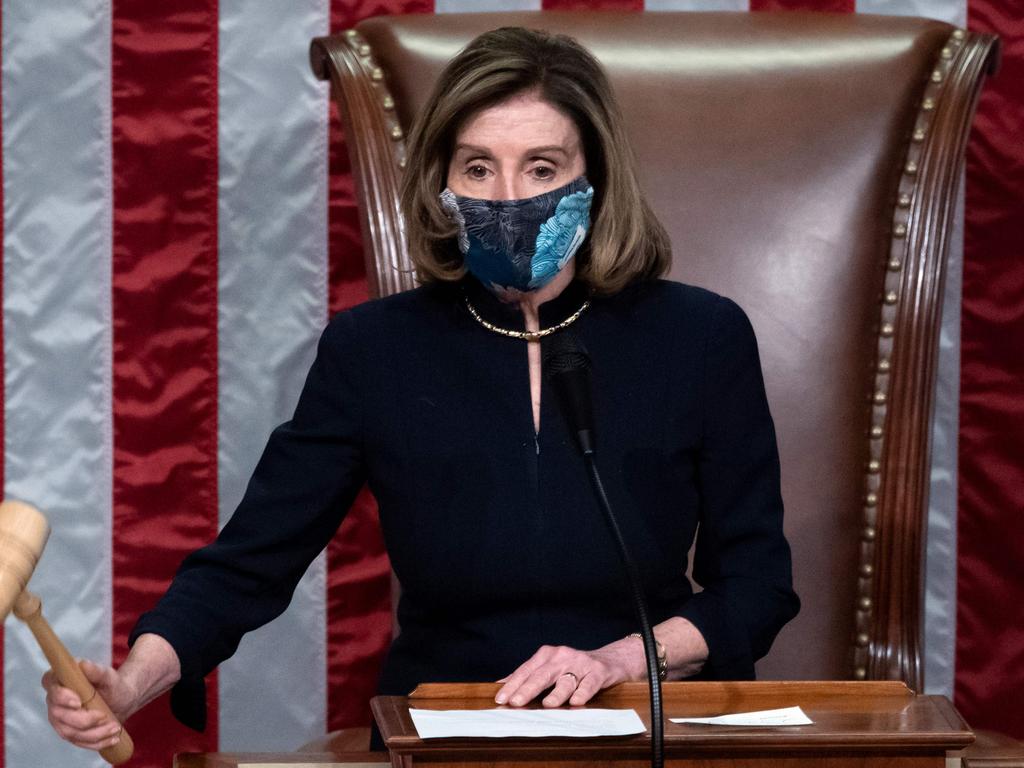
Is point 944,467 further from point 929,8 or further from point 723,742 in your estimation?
point 723,742

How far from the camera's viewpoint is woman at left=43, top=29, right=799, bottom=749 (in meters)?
1.61

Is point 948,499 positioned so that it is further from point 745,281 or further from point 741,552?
point 741,552

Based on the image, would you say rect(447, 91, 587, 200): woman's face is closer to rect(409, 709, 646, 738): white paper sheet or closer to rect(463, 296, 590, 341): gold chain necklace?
rect(463, 296, 590, 341): gold chain necklace

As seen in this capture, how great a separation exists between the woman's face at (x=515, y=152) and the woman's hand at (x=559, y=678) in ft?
1.80

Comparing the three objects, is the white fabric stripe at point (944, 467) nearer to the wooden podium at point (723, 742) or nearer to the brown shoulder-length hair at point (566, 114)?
the brown shoulder-length hair at point (566, 114)

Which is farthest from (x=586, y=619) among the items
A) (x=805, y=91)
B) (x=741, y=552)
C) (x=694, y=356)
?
(x=805, y=91)

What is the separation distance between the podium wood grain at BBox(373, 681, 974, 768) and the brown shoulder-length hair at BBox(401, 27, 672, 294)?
2.15ft

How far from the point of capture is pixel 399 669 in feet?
5.56

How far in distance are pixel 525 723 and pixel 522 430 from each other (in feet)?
1.93

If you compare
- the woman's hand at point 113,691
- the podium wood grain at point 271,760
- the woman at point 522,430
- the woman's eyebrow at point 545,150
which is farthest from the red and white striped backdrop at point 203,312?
the podium wood grain at point 271,760

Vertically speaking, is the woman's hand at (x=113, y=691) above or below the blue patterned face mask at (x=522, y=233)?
below

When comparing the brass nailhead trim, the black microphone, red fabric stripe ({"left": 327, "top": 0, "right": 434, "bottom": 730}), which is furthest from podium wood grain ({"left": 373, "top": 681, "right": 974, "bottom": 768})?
red fabric stripe ({"left": 327, "top": 0, "right": 434, "bottom": 730})

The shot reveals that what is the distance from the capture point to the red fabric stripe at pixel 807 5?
2283mm

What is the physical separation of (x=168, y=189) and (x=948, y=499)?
1227 millimetres
